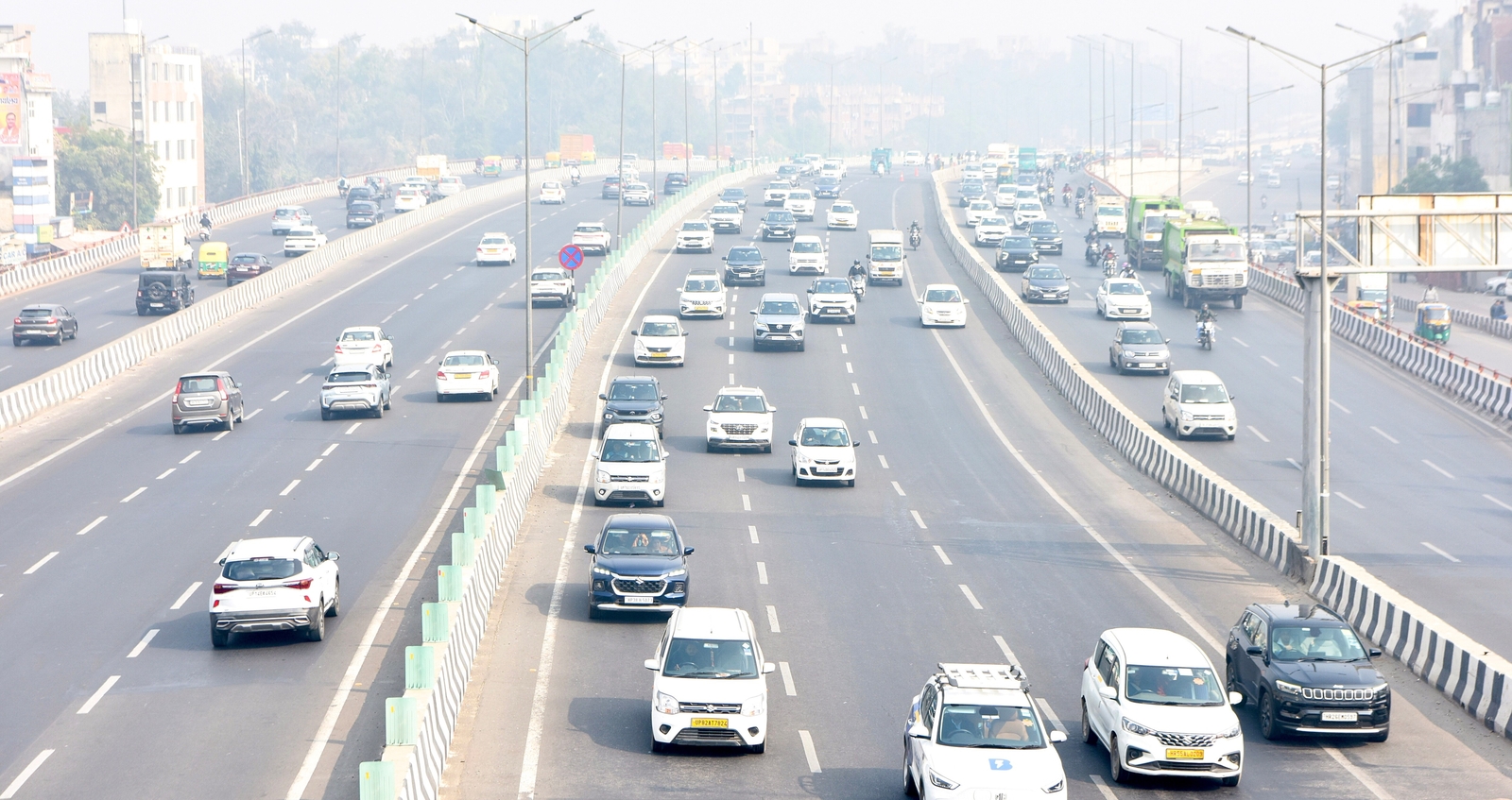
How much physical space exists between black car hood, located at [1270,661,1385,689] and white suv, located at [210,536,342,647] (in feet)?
45.0

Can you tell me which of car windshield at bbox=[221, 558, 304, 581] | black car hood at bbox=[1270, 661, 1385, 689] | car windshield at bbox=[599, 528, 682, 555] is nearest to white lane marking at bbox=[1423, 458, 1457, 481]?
black car hood at bbox=[1270, 661, 1385, 689]

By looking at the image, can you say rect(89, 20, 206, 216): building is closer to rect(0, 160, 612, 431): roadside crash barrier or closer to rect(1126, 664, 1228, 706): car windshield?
Result: rect(0, 160, 612, 431): roadside crash barrier

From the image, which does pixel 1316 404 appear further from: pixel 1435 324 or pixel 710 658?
pixel 1435 324

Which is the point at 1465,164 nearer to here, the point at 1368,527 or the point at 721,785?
the point at 1368,527

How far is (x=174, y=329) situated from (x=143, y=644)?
37.7 m

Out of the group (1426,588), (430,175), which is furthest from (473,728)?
(430,175)

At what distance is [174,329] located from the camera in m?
60.3

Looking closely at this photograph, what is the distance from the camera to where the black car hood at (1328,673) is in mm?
20859

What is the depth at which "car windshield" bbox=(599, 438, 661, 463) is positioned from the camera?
3584cm

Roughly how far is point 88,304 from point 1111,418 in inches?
1734

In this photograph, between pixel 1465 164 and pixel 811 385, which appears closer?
pixel 811 385

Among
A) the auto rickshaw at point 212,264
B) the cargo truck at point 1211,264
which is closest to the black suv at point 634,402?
the cargo truck at point 1211,264

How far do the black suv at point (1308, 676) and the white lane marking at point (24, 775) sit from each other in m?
14.9

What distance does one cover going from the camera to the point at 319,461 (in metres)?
39.8
